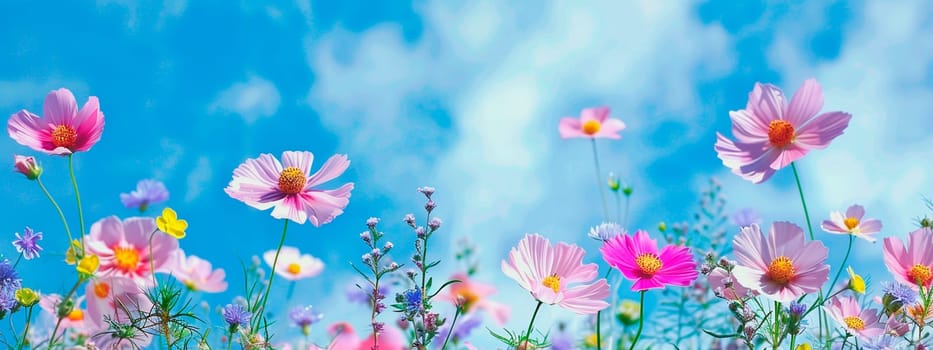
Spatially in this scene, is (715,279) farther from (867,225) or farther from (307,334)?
(307,334)

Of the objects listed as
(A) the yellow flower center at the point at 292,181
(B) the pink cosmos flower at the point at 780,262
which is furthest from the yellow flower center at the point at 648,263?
(A) the yellow flower center at the point at 292,181

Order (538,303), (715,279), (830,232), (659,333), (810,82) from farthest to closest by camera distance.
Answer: (659,333) < (830,232) < (810,82) < (715,279) < (538,303)

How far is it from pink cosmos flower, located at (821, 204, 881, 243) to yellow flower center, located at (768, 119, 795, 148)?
0.79 feet

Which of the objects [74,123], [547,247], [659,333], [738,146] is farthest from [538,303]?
[659,333]

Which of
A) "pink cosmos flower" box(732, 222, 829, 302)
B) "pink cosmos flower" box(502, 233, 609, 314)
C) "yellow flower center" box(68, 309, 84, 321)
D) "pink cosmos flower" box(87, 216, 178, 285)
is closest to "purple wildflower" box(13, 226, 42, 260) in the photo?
"pink cosmos flower" box(87, 216, 178, 285)

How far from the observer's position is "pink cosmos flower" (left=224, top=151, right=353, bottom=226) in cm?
134

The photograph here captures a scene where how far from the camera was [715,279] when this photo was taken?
49.3 inches

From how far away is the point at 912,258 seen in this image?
142 cm

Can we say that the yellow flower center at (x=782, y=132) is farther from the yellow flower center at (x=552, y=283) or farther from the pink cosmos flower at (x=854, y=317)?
the yellow flower center at (x=552, y=283)

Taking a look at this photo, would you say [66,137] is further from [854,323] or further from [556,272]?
[854,323]

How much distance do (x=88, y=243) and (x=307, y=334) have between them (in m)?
0.51

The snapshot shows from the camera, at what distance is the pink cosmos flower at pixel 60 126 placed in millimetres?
1354

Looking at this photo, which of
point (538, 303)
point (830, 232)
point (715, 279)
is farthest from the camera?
point (830, 232)

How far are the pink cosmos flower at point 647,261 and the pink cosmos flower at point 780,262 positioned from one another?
0.24ft
